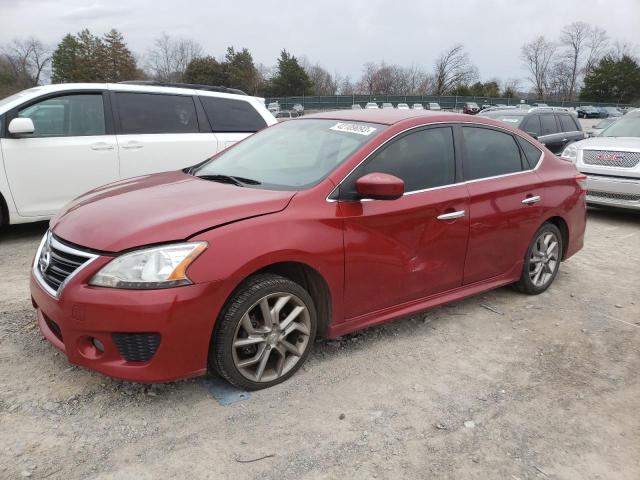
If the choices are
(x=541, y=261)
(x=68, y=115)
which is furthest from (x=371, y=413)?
(x=68, y=115)

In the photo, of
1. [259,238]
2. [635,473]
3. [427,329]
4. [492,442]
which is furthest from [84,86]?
[635,473]

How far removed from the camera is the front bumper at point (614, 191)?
765cm

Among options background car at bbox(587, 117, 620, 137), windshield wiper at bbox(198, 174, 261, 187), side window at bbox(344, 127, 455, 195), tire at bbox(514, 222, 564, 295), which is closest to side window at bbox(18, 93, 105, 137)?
windshield wiper at bbox(198, 174, 261, 187)

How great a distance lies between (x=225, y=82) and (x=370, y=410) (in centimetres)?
6549

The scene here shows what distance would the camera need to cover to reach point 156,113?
20.7 feet

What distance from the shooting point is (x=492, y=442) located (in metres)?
2.63

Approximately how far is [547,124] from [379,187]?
9687 millimetres

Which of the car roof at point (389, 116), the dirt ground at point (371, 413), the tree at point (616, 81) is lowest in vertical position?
the dirt ground at point (371, 413)

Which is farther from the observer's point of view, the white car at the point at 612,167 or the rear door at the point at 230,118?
the white car at the point at 612,167

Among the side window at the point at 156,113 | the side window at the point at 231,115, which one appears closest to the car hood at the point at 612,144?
the side window at the point at 231,115

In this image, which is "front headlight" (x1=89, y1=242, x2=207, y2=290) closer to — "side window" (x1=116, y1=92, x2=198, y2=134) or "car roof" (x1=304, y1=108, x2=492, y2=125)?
"car roof" (x1=304, y1=108, x2=492, y2=125)

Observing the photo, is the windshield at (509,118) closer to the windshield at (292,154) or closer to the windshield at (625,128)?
the windshield at (625,128)

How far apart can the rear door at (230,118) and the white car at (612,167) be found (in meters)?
4.49

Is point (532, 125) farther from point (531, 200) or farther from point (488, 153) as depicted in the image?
point (488, 153)
